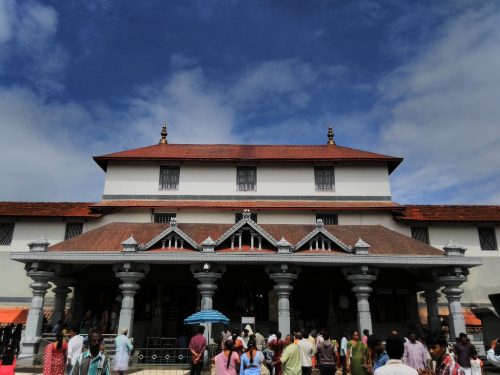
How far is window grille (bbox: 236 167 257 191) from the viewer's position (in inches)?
1031

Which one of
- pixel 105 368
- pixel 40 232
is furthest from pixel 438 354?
pixel 40 232

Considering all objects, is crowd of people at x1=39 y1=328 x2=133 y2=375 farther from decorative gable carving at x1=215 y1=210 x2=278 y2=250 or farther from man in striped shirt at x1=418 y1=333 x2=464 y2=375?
decorative gable carving at x1=215 y1=210 x2=278 y2=250

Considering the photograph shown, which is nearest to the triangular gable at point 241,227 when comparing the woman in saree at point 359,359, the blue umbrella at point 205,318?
the blue umbrella at point 205,318

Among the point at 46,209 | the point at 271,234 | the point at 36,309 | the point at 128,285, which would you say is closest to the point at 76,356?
the point at 128,285

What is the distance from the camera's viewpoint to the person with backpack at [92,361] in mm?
7336

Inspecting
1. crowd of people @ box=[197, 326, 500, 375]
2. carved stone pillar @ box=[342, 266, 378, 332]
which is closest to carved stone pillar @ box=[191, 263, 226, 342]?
crowd of people @ box=[197, 326, 500, 375]

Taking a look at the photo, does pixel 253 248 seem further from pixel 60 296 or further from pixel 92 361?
pixel 92 361

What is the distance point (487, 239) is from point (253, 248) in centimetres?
1520

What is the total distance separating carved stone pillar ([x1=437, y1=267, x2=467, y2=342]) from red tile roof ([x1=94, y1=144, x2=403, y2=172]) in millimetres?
9708

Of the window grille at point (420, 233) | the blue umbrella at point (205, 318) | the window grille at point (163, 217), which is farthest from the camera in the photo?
the window grille at point (163, 217)

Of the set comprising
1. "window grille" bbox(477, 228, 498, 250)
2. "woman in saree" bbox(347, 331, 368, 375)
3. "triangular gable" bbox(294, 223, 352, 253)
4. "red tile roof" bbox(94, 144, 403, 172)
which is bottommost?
"woman in saree" bbox(347, 331, 368, 375)

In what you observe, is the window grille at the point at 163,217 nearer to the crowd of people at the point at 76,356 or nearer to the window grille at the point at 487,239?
the crowd of people at the point at 76,356

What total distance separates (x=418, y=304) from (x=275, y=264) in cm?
1029

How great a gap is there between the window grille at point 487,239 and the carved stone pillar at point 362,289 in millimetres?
10251
